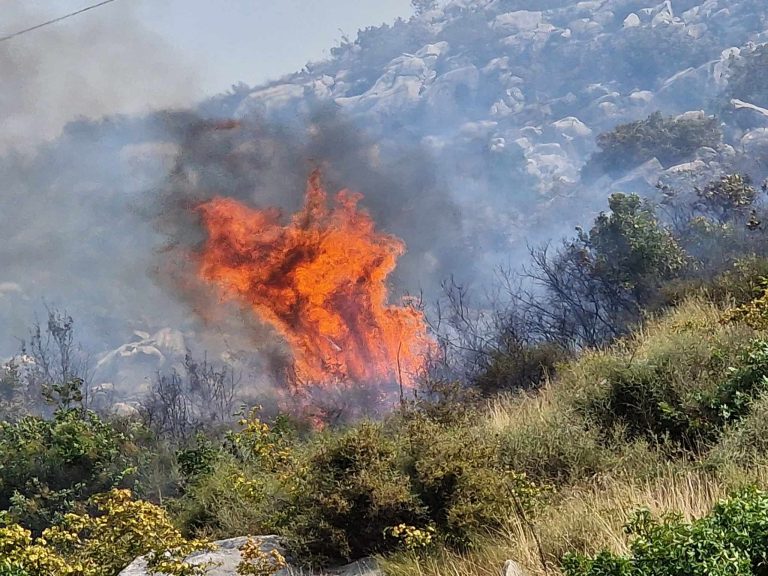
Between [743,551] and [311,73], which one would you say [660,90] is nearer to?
[311,73]

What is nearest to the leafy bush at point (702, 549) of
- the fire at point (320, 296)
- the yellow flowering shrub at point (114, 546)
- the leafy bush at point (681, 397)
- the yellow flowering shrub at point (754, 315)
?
the leafy bush at point (681, 397)

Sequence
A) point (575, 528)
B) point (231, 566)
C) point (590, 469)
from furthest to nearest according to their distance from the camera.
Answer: point (590, 469), point (231, 566), point (575, 528)

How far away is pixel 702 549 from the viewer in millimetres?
3795

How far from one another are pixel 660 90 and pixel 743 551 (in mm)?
52461

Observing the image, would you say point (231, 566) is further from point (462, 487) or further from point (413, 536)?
point (462, 487)

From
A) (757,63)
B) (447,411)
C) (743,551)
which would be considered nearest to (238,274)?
(447,411)

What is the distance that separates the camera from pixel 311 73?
6347 centimetres

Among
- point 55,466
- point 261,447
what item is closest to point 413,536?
point 261,447

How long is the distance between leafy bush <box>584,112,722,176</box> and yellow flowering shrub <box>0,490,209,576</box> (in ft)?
123

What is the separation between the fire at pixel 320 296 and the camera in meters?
21.6

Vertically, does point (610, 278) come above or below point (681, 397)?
above

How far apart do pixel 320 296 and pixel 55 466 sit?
33.6 ft

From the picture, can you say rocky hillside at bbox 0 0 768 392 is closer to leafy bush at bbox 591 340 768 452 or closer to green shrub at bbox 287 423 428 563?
leafy bush at bbox 591 340 768 452

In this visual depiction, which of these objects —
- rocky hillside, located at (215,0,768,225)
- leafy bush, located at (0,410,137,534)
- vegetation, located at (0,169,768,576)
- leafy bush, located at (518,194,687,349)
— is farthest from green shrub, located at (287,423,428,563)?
rocky hillside, located at (215,0,768,225)
